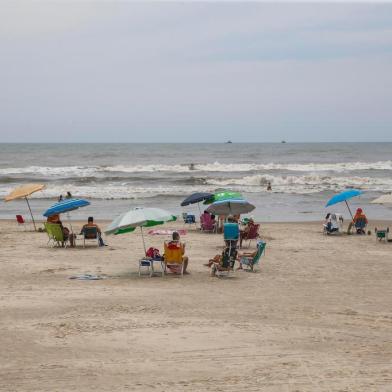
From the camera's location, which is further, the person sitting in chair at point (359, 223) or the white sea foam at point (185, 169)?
the white sea foam at point (185, 169)

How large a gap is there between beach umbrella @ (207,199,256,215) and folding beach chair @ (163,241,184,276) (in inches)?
146

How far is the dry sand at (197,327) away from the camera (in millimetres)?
6465

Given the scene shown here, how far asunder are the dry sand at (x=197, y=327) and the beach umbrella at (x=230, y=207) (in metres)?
2.08

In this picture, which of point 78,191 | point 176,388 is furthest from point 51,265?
point 78,191

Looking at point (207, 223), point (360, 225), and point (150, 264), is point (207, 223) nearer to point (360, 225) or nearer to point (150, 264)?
point (360, 225)

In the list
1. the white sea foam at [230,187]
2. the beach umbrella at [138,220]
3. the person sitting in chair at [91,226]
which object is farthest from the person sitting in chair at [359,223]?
the white sea foam at [230,187]

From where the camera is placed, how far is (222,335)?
25.9 ft

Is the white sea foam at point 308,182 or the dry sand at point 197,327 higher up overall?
the dry sand at point 197,327

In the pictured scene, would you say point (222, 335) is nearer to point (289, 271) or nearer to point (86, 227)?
point (289, 271)

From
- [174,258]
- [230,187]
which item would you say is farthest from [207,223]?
[230,187]

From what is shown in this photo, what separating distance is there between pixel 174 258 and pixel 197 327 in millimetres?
3779

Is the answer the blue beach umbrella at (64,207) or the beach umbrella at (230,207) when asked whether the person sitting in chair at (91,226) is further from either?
the beach umbrella at (230,207)

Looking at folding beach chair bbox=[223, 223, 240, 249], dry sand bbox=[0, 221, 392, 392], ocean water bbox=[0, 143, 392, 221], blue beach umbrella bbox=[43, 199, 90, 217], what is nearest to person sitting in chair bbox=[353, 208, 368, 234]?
dry sand bbox=[0, 221, 392, 392]

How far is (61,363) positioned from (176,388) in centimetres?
143
